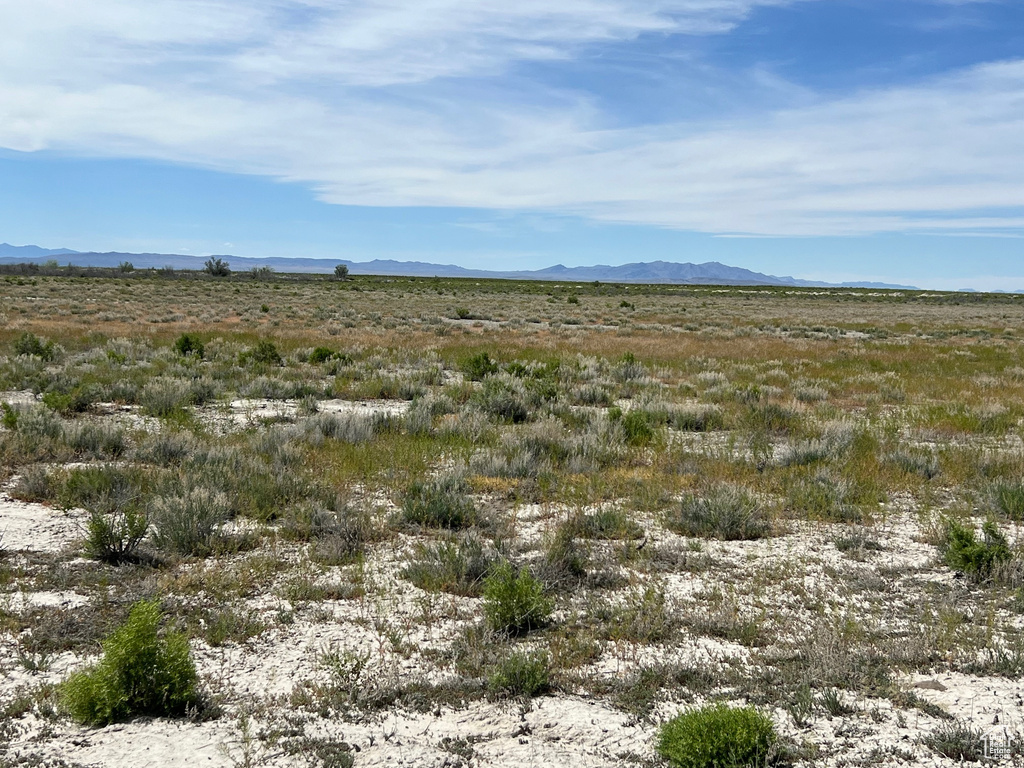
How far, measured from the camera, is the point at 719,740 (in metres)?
3.28

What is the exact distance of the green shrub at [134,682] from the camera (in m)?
3.63

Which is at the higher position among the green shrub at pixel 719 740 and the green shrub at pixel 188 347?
the green shrub at pixel 188 347

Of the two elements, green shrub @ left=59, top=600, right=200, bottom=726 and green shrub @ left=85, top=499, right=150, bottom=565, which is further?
green shrub @ left=85, top=499, right=150, bottom=565

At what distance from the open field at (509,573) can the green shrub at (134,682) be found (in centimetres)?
8

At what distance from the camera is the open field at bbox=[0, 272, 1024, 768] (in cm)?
371

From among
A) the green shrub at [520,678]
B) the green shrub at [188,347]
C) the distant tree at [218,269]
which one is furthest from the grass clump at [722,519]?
the distant tree at [218,269]

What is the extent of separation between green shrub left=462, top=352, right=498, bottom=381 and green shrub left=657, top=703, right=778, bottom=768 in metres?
12.8

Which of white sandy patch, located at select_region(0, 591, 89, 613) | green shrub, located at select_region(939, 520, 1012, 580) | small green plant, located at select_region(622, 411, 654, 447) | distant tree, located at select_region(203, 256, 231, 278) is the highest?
distant tree, located at select_region(203, 256, 231, 278)

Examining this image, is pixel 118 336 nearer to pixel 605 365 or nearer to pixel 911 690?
pixel 605 365

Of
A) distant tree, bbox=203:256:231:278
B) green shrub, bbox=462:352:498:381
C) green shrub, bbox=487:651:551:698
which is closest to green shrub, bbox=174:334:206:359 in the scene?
green shrub, bbox=462:352:498:381

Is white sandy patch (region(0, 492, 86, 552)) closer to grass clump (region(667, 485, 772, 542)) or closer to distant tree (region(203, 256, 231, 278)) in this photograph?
grass clump (region(667, 485, 772, 542))

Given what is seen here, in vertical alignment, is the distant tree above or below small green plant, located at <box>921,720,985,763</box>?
above

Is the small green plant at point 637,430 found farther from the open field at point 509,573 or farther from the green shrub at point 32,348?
the green shrub at point 32,348

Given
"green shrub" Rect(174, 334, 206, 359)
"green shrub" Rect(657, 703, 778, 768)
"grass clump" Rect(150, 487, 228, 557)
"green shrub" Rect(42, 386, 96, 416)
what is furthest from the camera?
"green shrub" Rect(174, 334, 206, 359)
